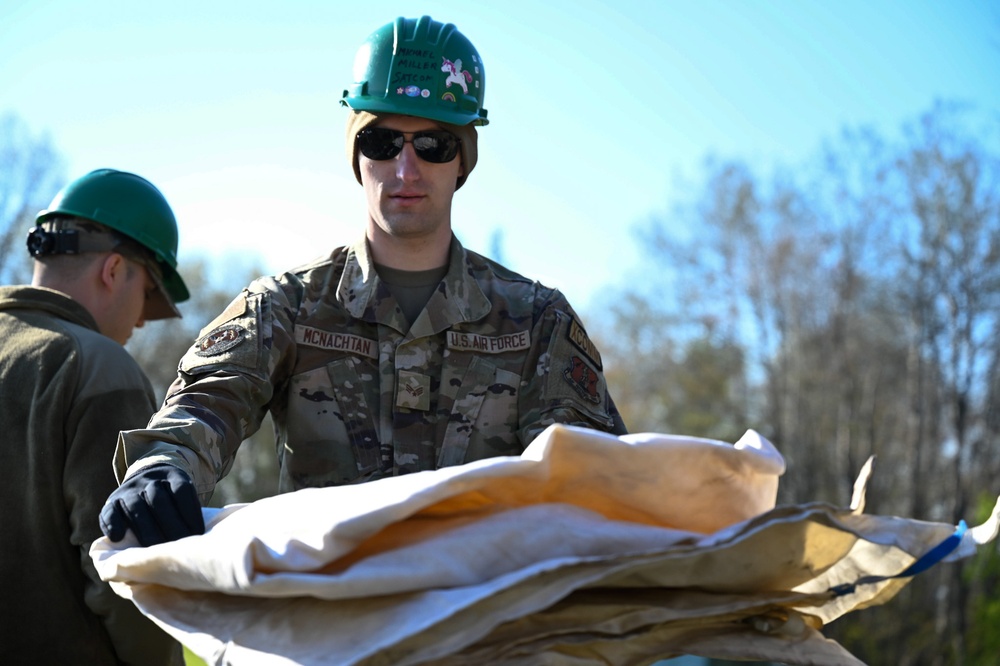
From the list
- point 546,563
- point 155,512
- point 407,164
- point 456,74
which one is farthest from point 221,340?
point 546,563

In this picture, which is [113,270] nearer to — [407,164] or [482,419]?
[407,164]

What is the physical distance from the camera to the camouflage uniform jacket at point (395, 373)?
3254mm

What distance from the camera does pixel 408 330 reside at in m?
3.42

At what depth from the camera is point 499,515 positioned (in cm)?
180

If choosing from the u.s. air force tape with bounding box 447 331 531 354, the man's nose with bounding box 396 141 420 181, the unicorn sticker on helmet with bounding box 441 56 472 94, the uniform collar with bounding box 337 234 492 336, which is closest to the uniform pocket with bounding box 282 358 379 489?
the uniform collar with bounding box 337 234 492 336

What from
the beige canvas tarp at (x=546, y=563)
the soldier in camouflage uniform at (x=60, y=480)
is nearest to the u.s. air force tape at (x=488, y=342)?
the soldier in camouflage uniform at (x=60, y=480)

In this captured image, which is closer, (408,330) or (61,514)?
(408,330)

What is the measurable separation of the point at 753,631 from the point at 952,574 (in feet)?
87.9

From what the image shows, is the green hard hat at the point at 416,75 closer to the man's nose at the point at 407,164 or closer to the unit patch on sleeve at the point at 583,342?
the man's nose at the point at 407,164

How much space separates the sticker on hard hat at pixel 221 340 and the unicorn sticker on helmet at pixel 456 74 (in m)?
1.03

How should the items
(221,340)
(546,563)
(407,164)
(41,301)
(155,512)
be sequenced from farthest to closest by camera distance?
(41,301)
(407,164)
(221,340)
(155,512)
(546,563)

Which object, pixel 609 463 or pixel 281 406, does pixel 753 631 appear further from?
pixel 281 406

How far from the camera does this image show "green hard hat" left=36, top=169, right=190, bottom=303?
4.17 m

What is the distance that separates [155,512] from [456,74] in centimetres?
185
